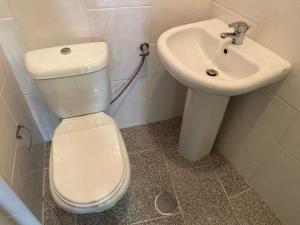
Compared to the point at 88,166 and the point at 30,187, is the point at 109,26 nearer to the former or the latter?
the point at 88,166

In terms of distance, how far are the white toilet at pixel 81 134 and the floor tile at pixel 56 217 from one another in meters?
0.39

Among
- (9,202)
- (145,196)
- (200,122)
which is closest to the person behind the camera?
(9,202)

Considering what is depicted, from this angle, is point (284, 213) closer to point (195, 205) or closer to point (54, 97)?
point (195, 205)

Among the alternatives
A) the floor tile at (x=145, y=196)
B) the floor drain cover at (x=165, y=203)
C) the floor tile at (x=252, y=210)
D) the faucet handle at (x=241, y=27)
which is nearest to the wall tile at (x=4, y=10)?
the faucet handle at (x=241, y=27)

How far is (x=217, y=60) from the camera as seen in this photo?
110cm

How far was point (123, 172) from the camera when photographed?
96cm

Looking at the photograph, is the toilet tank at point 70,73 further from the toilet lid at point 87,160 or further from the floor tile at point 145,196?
the floor tile at point 145,196

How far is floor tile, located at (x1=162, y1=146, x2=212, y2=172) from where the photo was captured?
1.44 metres

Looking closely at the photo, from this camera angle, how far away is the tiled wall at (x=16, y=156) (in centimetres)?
87

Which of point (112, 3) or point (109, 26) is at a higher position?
point (112, 3)

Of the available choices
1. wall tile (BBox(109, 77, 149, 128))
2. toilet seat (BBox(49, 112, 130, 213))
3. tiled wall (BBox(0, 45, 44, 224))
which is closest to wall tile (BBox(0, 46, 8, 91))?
tiled wall (BBox(0, 45, 44, 224))

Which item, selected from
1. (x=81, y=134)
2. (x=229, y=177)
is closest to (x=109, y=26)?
(x=81, y=134)

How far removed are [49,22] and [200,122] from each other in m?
0.91

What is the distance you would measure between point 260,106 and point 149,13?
73cm
